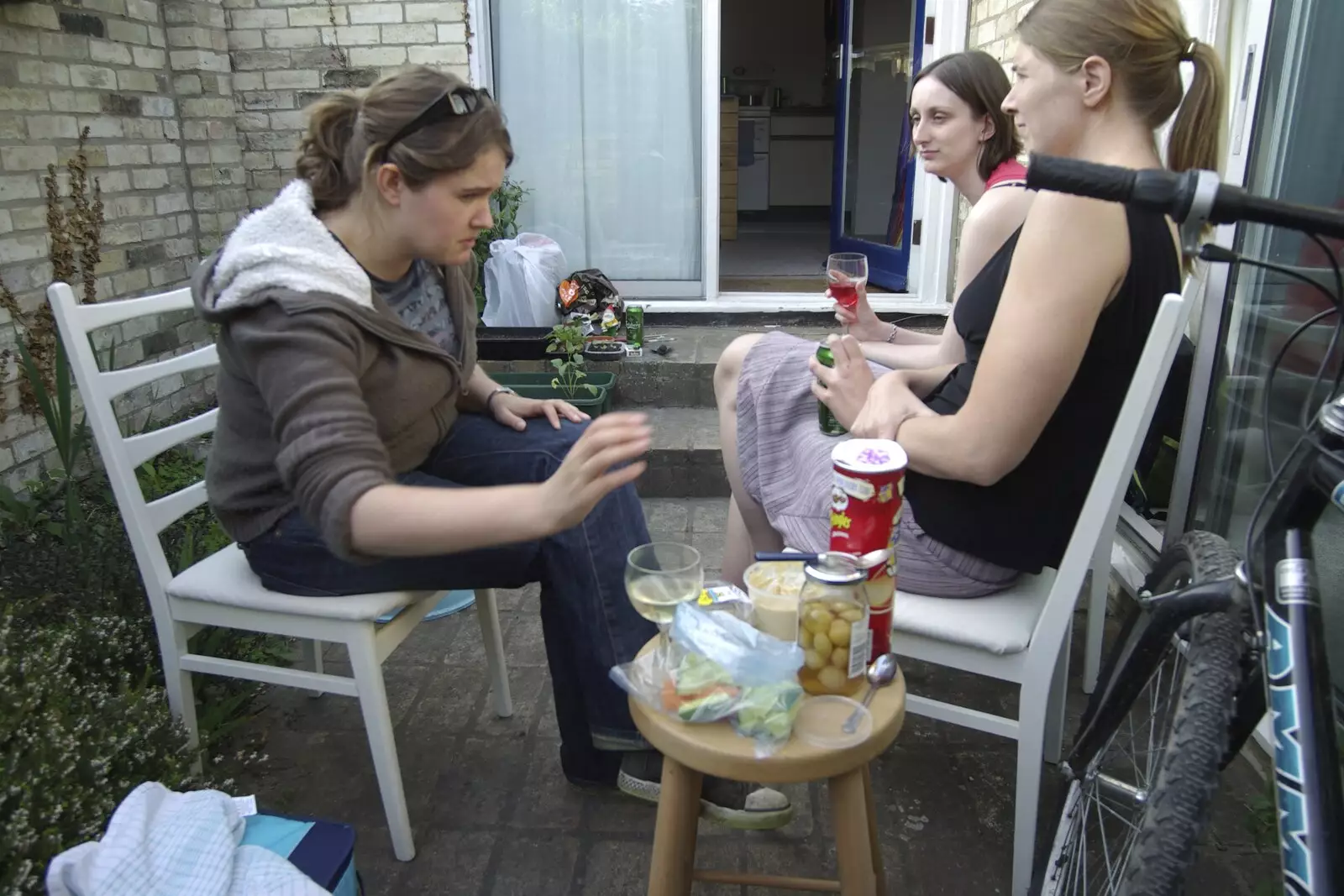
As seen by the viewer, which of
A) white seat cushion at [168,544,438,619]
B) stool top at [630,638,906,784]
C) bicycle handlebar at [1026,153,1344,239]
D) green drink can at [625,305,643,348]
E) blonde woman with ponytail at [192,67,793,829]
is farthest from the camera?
green drink can at [625,305,643,348]

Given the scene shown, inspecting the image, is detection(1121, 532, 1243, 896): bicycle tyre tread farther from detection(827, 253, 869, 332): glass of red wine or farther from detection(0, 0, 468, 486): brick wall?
detection(0, 0, 468, 486): brick wall

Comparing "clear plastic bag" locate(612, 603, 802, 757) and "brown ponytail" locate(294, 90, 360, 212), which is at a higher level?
"brown ponytail" locate(294, 90, 360, 212)

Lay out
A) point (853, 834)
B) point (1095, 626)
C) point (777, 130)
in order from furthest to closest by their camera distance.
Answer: point (777, 130) < point (1095, 626) < point (853, 834)

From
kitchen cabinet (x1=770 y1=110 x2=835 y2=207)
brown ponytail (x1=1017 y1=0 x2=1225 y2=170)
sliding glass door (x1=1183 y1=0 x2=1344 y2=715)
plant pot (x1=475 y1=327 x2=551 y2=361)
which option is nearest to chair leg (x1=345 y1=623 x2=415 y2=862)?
brown ponytail (x1=1017 y1=0 x2=1225 y2=170)

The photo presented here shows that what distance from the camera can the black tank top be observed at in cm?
139

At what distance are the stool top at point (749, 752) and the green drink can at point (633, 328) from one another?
2958 millimetres

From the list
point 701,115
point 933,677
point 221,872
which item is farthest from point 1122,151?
point 701,115

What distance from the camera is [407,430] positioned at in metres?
1.64

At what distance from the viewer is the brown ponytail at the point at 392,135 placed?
55.9 inches

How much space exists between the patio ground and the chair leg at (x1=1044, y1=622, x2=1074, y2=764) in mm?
91

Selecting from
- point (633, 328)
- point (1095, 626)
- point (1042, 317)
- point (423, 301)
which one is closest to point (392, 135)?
point (423, 301)

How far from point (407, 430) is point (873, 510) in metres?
0.85

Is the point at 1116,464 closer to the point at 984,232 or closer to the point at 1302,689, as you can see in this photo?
the point at 1302,689

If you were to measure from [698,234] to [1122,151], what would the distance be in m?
3.38
